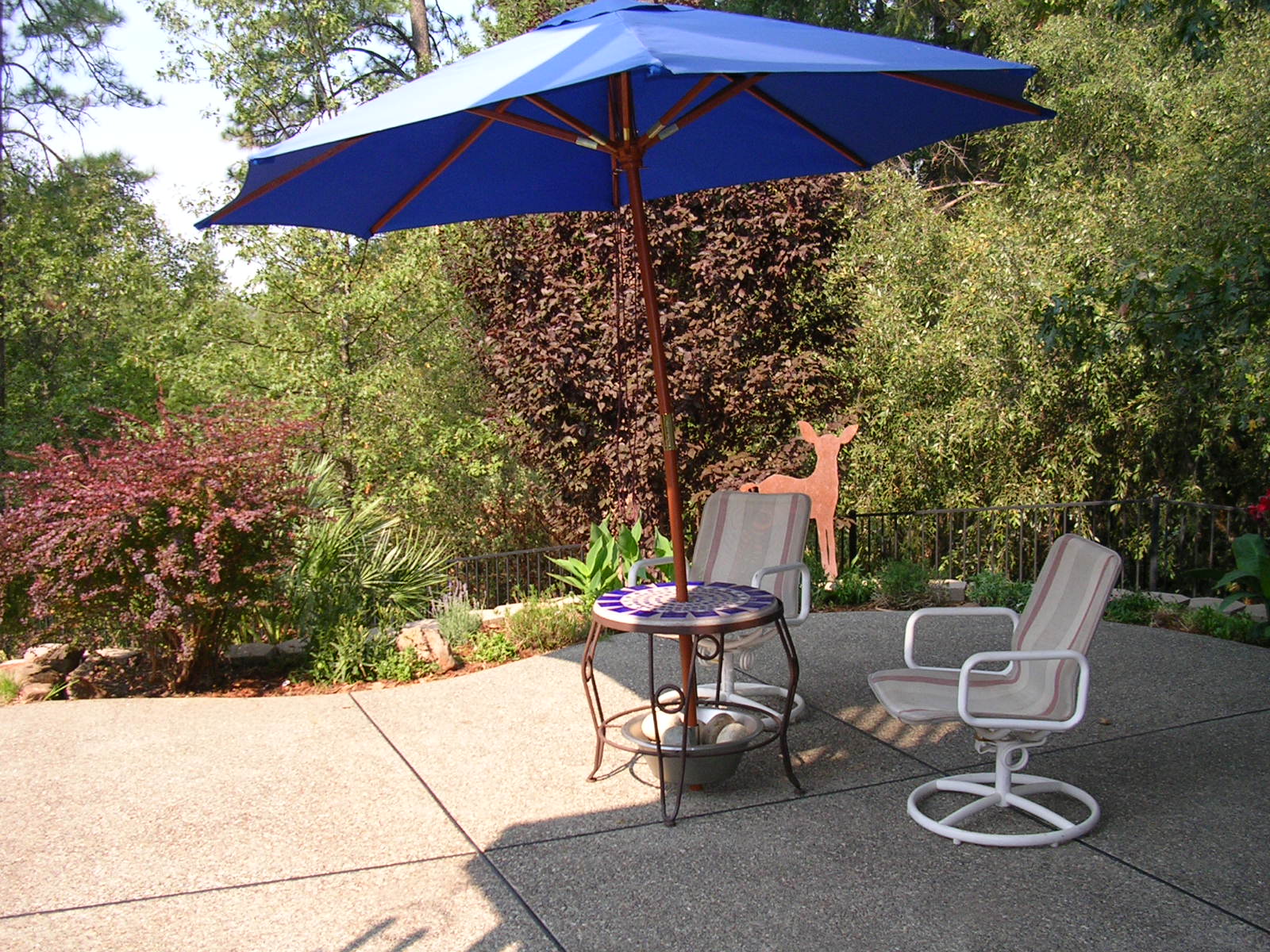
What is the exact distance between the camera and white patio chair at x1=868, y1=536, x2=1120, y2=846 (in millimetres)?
3135

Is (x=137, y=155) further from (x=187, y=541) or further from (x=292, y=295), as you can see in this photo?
(x=187, y=541)

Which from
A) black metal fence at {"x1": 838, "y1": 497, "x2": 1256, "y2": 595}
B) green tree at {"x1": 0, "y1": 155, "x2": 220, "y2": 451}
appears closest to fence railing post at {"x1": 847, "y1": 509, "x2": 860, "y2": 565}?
black metal fence at {"x1": 838, "y1": 497, "x2": 1256, "y2": 595}

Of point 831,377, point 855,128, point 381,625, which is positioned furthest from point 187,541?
point 831,377

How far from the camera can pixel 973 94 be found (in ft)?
11.1

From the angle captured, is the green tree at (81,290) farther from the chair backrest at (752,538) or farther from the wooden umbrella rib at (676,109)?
the wooden umbrella rib at (676,109)

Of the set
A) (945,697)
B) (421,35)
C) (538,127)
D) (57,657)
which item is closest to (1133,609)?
(945,697)

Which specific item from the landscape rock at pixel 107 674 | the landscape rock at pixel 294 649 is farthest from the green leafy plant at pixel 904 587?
the landscape rock at pixel 107 674

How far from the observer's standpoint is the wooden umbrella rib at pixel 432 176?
3.83 m

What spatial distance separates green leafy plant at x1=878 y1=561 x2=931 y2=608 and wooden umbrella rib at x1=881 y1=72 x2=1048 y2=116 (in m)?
3.83

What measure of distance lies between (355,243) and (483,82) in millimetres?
8042

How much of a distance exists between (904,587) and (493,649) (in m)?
2.80

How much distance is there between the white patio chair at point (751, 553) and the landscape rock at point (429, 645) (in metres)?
1.36

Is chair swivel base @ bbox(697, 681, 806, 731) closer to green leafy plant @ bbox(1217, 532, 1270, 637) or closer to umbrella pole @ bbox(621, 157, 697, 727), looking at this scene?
umbrella pole @ bbox(621, 157, 697, 727)

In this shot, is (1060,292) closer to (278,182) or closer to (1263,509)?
(1263,509)
